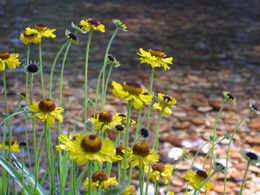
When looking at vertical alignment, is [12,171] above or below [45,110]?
below

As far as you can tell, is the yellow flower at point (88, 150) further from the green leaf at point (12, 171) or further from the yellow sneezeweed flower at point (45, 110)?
the green leaf at point (12, 171)

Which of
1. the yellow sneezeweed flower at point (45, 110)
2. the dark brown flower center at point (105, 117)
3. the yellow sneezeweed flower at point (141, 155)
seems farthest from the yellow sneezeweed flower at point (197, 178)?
the yellow sneezeweed flower at point (45, 110)

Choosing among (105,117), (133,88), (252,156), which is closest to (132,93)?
(133,88)

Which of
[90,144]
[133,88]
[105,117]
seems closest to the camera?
[90,144]

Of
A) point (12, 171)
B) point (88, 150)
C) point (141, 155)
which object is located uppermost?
point (88, 150)

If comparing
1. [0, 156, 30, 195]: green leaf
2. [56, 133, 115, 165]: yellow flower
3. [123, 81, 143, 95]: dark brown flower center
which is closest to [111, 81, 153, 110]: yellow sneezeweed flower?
[123, 81, 143, 95]: dark brown flower center

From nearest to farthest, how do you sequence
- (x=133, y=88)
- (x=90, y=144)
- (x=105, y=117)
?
(x=90, y=144) < (x=133, y=88) < (x=105, y=117)

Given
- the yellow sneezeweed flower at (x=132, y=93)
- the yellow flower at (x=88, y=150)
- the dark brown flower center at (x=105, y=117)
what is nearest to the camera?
the yellow flower at (x=88, y=150)

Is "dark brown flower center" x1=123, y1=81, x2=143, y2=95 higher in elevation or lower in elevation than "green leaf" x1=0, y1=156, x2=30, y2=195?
higher

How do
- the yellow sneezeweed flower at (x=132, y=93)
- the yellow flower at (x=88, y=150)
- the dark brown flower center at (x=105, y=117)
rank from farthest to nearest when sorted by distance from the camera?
the dark brown flower center at (x=105, y=117) → the yellow sneezeweed flower at (x=132, y=93) → the yellow flower at (x=88, y=150)

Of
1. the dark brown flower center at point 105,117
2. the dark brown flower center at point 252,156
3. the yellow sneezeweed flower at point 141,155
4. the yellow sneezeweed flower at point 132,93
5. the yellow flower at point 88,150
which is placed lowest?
the yellow sneezeweed flower at point 141,155

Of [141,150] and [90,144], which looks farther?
[141,150]

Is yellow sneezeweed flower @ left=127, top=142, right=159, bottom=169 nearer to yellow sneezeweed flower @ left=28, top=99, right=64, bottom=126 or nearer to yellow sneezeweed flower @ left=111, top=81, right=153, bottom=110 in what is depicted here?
yellow sneezeweed flower @ left=111, top=81, right=153, bottom=110

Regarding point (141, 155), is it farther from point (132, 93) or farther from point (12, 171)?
point (12, 171)
